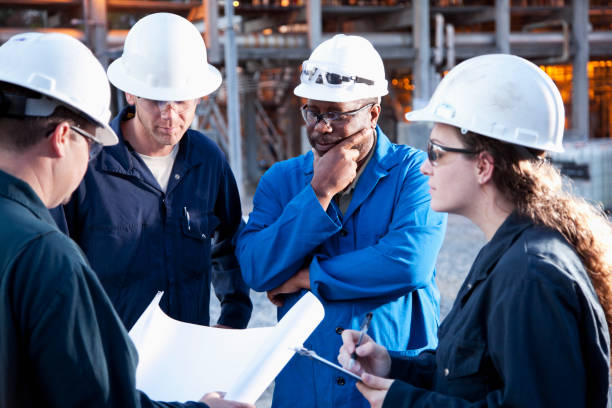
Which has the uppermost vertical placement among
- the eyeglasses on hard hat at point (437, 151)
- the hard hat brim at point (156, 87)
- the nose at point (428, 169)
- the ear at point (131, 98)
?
the hard hat brim at point (156, 87)

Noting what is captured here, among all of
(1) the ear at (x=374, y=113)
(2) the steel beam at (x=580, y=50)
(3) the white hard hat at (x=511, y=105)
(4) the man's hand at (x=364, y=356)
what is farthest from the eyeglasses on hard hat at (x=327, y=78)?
(2) the steel beam at (x=580, y=50)

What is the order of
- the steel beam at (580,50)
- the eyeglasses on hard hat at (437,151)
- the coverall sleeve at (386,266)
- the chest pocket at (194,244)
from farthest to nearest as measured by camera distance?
1. the steel beam at (580,50)
2. the chest pocket at (194,244)
3. the coverall sleeve at (386,266)
4. the eyeglasses on hard hat at (437,151)

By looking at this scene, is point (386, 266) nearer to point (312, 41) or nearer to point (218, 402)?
point (218, 402)

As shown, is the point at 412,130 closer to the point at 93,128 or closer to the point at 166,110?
the point at 166,110

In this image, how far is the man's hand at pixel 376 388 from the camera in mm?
1753

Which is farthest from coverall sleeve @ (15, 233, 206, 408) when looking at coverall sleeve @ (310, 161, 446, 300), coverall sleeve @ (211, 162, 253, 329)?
coverall sleeve @ (211, 162, 253, 329)

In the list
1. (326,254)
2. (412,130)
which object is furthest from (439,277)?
(412,130)

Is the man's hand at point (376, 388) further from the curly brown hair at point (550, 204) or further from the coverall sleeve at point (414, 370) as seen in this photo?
the curly brown hair at point (550, 204)

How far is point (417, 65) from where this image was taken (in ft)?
69.4

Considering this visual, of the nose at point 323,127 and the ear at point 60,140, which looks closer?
the ear at point 60,140

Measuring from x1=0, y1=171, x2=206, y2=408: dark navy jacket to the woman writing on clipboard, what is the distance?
74 cm

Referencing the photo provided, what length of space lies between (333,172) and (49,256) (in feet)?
4.55

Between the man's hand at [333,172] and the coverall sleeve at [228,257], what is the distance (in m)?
0.69

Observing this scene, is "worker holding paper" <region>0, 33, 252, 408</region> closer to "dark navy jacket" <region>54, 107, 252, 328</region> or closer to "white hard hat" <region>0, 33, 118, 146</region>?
"white hard hat" <region>0, 33, 118, 146</region>
